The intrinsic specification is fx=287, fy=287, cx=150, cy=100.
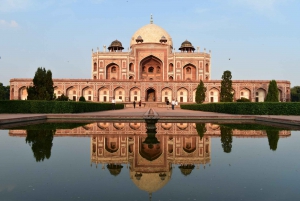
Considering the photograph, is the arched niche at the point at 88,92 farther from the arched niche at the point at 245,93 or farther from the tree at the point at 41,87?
the arched niche at the point at 245,93

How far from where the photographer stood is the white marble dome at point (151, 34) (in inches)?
1537

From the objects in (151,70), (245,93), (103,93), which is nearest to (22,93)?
(103,93)

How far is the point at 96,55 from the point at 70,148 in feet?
109

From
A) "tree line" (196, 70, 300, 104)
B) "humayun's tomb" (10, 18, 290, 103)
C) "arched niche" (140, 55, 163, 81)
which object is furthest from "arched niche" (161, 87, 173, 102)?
"tree line" (196, 70, 300, 104)

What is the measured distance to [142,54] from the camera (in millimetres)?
37125

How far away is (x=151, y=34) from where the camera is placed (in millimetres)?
39344

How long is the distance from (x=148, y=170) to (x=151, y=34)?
37.5 metres

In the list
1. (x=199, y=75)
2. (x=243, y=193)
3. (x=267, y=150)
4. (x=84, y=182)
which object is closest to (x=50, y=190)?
(x=84, y=182)

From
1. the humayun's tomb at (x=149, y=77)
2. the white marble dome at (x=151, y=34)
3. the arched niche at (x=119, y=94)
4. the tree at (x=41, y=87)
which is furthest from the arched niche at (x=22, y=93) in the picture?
the tree at (x=41, y=87)

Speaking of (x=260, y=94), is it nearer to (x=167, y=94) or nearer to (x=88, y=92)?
(x=167, y=94)

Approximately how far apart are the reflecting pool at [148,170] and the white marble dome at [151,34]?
34.9 metres

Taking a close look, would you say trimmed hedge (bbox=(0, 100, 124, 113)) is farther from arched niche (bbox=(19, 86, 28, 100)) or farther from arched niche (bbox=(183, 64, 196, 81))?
arched niche (bbox=(183, 64, 196, 81))

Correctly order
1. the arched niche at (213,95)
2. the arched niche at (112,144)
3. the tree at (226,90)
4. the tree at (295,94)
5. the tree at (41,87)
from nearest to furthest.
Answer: the arched niche at (112,144) < the tree at (41,87) < the tree at (226,90) < the arched niche at (213,95) < the tree at (295,94)

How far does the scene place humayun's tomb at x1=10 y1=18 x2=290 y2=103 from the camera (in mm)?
31812
